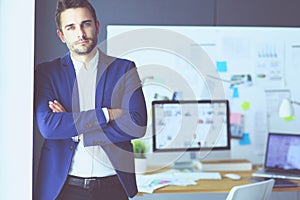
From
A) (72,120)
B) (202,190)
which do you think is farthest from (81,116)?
(202,190)

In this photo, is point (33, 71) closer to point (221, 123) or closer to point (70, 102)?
point (70, 102)

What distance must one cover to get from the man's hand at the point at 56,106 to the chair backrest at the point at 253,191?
0.89 m

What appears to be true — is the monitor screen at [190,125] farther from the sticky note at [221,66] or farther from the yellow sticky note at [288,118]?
the yellow sticky note at [288,118]

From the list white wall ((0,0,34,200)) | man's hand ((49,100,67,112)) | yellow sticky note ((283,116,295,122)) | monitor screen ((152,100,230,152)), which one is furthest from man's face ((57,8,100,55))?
yellow sticky note ((283,116,295,122))

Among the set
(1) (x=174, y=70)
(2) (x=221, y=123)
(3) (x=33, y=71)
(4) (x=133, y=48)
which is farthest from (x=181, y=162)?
(3) (x=33, y=71)

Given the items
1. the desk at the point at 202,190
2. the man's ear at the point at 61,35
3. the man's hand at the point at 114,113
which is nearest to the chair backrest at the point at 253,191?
the desk at the point at 202,190

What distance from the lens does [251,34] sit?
9.20 feet

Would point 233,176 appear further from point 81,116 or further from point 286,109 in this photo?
point 81,116

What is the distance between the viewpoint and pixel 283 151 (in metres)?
2.79

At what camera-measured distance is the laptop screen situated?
2768 mm

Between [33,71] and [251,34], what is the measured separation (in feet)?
3.97

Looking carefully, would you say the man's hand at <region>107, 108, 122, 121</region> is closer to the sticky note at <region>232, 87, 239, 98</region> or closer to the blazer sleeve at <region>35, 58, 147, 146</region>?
the blazer sleeve at <region>35, 58, 147, 146</region>

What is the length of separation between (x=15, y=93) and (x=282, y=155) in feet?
4.82

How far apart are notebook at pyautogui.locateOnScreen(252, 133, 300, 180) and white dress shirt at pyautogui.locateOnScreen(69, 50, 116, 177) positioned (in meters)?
0.89
